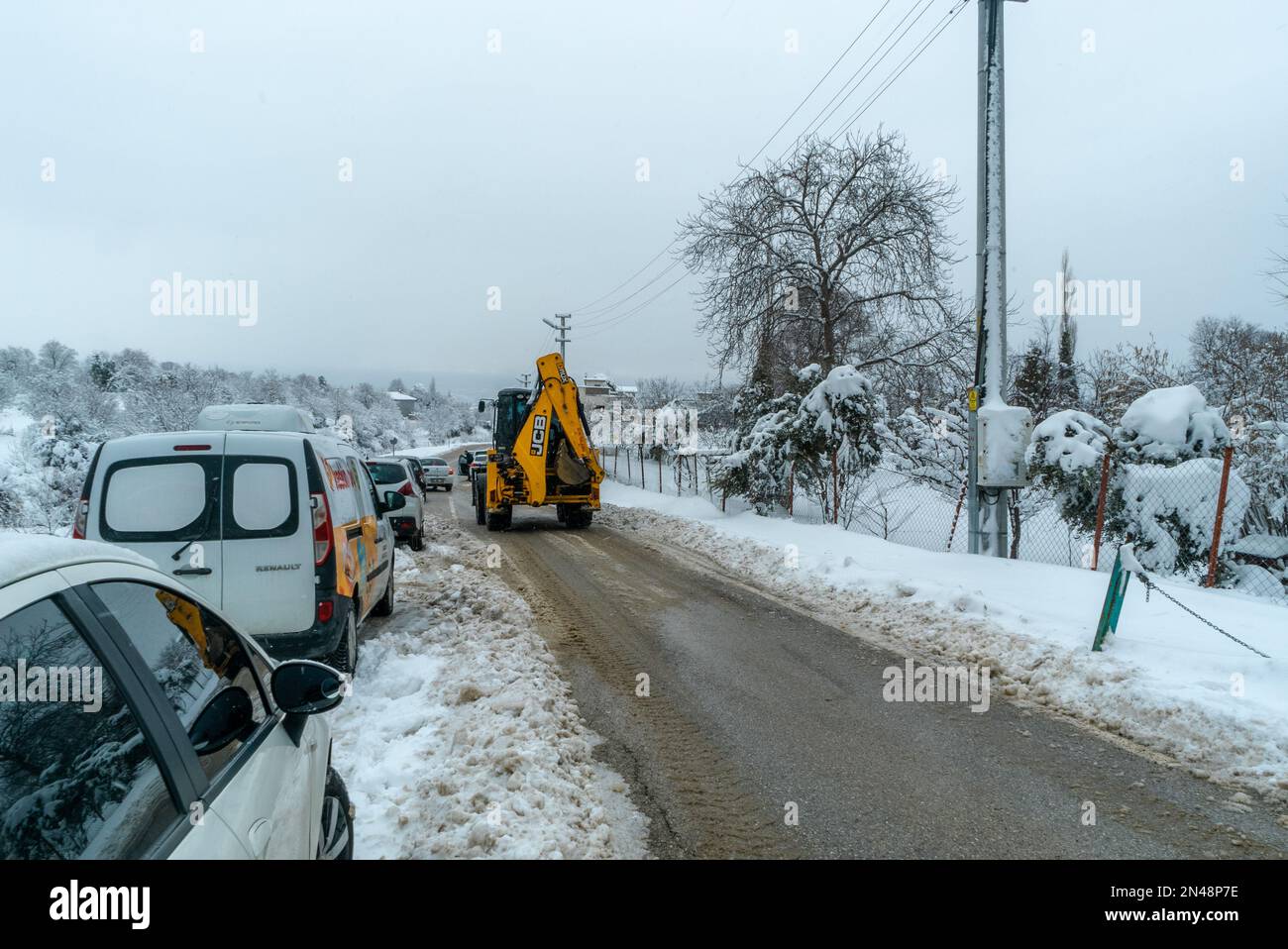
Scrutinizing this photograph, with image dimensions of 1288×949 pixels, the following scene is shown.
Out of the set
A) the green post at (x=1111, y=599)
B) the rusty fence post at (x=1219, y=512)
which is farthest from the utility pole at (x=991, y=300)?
the green post at (x=1111, y=599)

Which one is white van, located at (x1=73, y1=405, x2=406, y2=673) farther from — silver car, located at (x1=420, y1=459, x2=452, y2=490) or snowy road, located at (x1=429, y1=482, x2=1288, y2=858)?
silver car, located at (x1=420, y1=459, x2=452, y2=490)

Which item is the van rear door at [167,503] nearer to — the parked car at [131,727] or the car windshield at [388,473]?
the parked car at [131,727]

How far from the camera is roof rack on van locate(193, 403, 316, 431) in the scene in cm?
935

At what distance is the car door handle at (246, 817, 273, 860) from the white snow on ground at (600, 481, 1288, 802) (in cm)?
489

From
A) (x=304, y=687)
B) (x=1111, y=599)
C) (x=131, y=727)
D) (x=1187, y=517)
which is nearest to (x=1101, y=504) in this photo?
(x=1187, y=517)

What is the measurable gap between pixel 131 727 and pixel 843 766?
153 inches

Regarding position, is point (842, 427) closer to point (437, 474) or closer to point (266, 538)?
point (266, 538)

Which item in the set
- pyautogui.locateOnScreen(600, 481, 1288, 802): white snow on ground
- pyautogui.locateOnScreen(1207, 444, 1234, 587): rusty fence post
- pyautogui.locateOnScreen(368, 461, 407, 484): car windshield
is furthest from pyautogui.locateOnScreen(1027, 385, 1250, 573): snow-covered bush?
pyautogui.locateOnScreen(368, 461, 407, 484): car windshield

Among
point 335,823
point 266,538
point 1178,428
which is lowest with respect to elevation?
point 335,823

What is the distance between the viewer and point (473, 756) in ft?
14.9

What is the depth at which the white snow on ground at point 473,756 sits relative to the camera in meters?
3.68

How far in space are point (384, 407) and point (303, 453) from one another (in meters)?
118

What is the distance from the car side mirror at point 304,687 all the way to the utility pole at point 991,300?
373 inches

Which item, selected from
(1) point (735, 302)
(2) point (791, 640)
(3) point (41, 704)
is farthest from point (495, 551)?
(3) point (41, 704)
